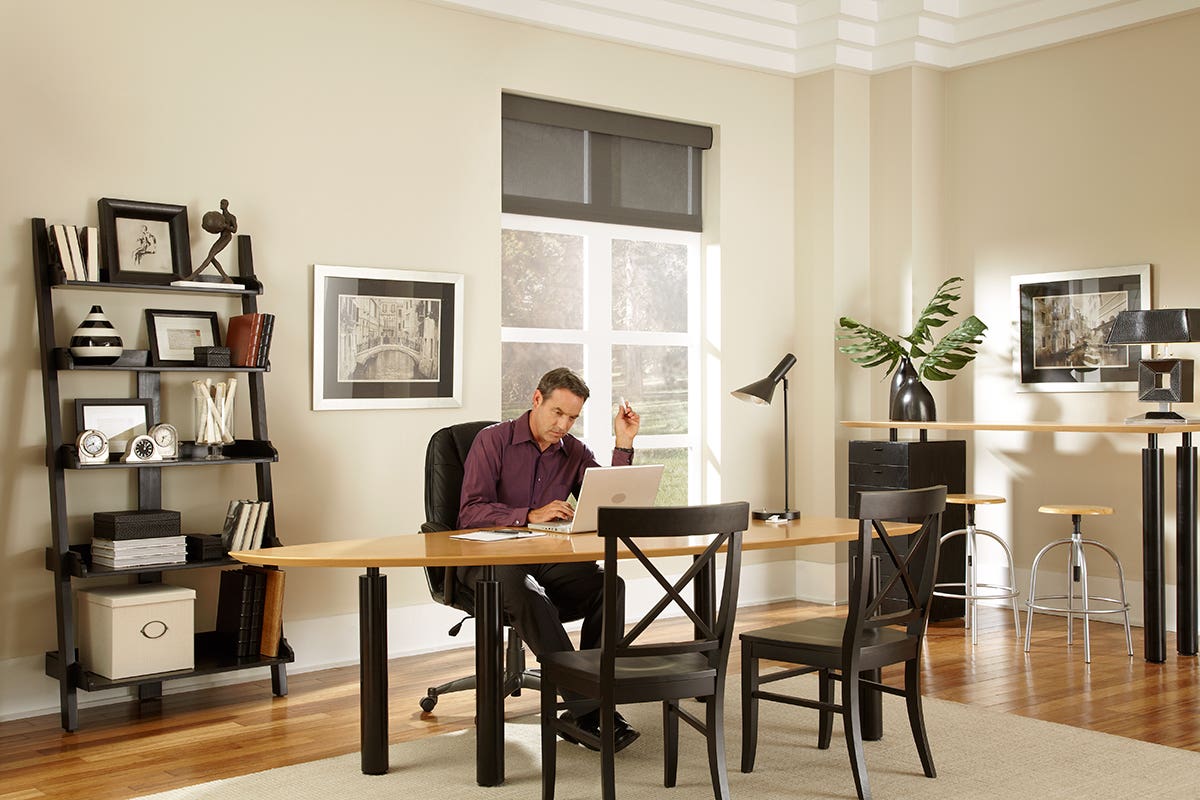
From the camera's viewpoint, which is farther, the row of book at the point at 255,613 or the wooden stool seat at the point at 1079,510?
the wooden stool seat at the point at 1079,510

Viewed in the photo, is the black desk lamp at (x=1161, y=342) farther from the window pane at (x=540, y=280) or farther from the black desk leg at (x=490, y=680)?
the black desk leg at (x=490, y=680)

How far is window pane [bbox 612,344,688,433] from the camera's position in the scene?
662 centimetres

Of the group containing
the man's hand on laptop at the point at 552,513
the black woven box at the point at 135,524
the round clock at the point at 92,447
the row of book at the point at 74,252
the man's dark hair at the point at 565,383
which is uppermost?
the row of book at the point at 74,252

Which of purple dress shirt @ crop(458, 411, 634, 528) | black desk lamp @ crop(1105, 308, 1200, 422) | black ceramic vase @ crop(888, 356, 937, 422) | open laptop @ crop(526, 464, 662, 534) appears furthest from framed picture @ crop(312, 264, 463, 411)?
black desk lamp @ crop(1105, 308, 1200, 422)

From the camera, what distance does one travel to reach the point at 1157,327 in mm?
5512

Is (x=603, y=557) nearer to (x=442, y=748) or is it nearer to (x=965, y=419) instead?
(x=442, y=748)

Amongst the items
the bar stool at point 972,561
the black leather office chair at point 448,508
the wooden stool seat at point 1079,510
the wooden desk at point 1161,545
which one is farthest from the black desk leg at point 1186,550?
the black leather office chair at point 448,508

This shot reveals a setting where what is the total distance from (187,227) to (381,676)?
7.17 ft

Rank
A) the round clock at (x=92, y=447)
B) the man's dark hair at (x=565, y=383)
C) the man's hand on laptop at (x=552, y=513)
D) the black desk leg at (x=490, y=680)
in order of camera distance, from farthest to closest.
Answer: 1. the round clock at (x=92, y=447)
2. the man's dark hair at (x=565, y=383)
3. the man's hand on laptop at (x=552, y=513)
4. the black desk leg at (x=490, y=680)

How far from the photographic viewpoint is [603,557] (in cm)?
343

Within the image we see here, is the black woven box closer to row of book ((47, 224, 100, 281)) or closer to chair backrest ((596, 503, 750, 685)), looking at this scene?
row of book ((47, 224, 100, 281))

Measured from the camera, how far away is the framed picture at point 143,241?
15.5 feet

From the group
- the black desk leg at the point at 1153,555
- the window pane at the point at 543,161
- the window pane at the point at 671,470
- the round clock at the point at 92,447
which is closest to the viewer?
the round clock at the point at 92,447

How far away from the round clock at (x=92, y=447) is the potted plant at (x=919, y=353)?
3.86 meters
